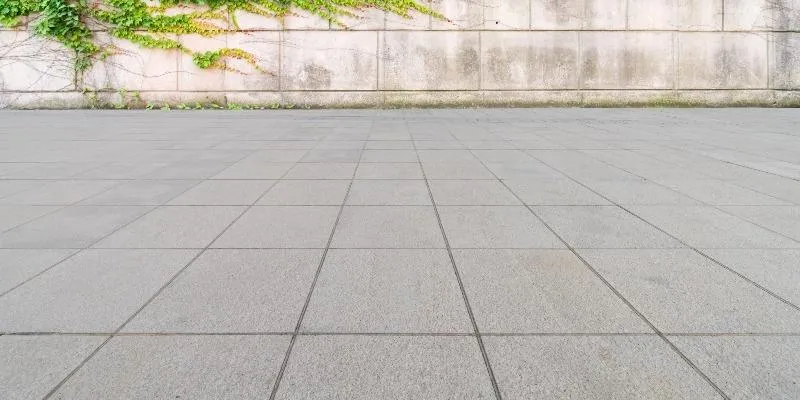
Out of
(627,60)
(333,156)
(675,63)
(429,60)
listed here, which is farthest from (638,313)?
(675,63)

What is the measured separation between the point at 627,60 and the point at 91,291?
14601 millimetres

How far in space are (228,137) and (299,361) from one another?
7.58 metres

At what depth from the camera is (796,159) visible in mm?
6699

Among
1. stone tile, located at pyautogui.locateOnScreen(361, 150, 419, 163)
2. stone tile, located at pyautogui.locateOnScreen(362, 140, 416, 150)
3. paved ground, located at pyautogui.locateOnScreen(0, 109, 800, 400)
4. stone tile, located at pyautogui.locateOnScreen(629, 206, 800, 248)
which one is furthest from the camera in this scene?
stone tile, located at pyautogui.locateOnScreen(362, 140, 416, 150)

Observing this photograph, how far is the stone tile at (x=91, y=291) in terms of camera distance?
2426 mm

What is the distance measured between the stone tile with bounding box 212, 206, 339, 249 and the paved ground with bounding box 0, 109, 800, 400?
0.03m

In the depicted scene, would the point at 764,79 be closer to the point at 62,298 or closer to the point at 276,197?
the point at 276,197

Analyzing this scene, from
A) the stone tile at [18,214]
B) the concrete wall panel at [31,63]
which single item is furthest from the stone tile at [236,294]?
the concrete wall panel at [31,63]

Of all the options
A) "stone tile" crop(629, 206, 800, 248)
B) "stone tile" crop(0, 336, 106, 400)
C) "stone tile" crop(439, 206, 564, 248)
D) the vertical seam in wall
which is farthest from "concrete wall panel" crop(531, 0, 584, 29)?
"stone tile" crop(0, 336, 106, 400)

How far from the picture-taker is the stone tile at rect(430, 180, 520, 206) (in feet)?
15.3

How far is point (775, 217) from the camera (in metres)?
4.15

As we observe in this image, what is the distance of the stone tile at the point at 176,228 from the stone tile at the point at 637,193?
343 cm

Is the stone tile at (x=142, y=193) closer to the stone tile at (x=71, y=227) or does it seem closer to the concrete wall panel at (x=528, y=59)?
the stone tile at (x=71, y=227)

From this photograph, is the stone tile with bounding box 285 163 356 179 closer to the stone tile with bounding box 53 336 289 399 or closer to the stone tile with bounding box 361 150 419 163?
the stone tile with bounding box 361 150 419 163
